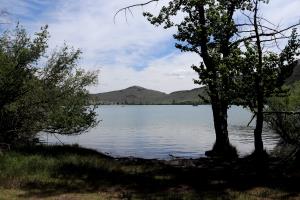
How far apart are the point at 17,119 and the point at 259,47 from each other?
655 inches

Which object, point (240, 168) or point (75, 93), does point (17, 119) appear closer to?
point (75, 93)

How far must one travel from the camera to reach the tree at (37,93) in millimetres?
25297

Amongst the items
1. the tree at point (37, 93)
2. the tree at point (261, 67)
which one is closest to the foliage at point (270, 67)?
the tree at point (261, 67)

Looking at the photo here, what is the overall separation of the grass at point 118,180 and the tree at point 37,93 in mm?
3734

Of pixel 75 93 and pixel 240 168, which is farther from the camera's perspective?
pixel 75 93

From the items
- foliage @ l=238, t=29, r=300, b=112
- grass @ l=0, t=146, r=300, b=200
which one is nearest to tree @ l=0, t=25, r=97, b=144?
grass @ l=0, t=146, r=300, b=200

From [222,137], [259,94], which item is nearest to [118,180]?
[259,94]

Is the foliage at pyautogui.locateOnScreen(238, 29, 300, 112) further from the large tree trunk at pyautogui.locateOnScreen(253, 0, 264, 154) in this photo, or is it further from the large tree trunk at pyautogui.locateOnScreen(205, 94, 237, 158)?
the large tree trunk at pyautogui.locateOnScreen(205, 94, 237, 158)

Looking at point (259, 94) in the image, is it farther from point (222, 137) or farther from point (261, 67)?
point (222, 137)

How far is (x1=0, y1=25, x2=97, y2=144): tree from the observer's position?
25.3 meters

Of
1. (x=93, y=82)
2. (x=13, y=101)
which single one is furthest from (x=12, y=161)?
(x=93, y=82)

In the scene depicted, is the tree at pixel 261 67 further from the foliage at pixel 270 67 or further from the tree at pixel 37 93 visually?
the tree at pixel 37 93

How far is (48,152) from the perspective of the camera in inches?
957

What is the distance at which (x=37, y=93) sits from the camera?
2722 cm
